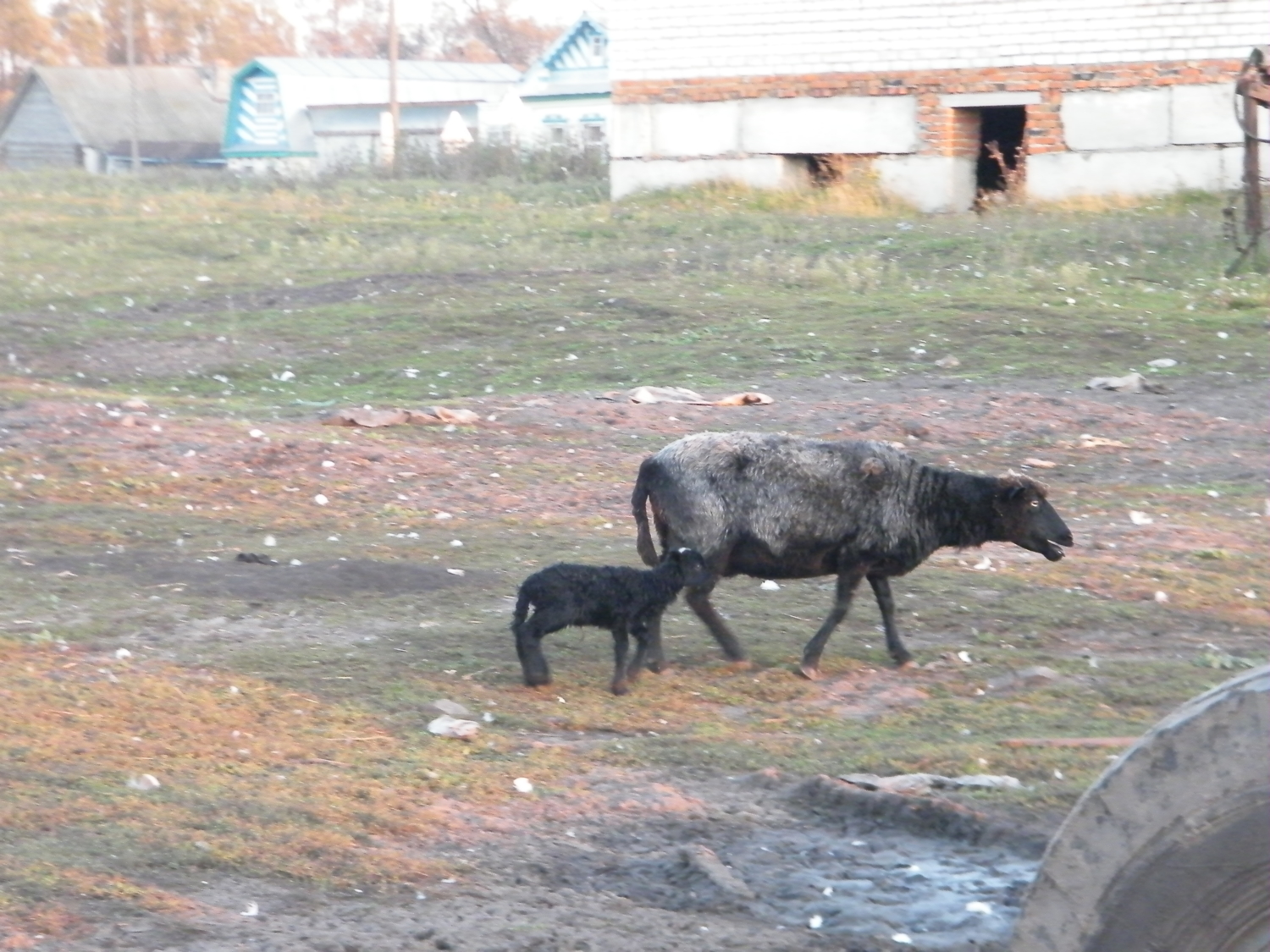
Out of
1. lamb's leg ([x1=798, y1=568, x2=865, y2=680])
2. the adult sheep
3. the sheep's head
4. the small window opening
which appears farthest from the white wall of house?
lamb's leg ([x1=798, y1=568, x2=865, y2=680])

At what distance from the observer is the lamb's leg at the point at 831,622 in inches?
290

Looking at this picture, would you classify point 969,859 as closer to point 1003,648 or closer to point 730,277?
point 1003,648

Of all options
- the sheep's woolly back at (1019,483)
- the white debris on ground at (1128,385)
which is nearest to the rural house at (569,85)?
the white debris on ground at (1128,385)

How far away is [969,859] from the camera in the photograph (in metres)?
5.35

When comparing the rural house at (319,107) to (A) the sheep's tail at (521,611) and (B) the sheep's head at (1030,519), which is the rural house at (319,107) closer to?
(B) the sheep's head at (1030,519)

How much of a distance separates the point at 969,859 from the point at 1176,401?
9078 millimetres

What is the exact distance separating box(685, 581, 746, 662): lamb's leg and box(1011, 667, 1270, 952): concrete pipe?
431 cm

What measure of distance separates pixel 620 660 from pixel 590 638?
0.96 metres

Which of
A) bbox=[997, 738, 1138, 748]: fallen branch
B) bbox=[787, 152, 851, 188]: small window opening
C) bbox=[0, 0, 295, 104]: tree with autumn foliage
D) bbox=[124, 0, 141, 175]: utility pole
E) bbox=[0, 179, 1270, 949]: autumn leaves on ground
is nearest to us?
bbox=[0, 179, 1270, 949]: autumn leaves on ground

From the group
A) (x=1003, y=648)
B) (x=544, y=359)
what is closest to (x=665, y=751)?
(x=1003, y=648)

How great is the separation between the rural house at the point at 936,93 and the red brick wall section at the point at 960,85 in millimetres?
24

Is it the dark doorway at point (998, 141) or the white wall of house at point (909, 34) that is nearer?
the white wall of house at point (909, 34)

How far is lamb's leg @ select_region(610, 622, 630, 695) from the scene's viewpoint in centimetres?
702

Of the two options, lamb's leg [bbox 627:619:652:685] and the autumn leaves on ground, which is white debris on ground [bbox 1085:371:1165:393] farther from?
lamb's leg [bbox 627:619:652:685]
